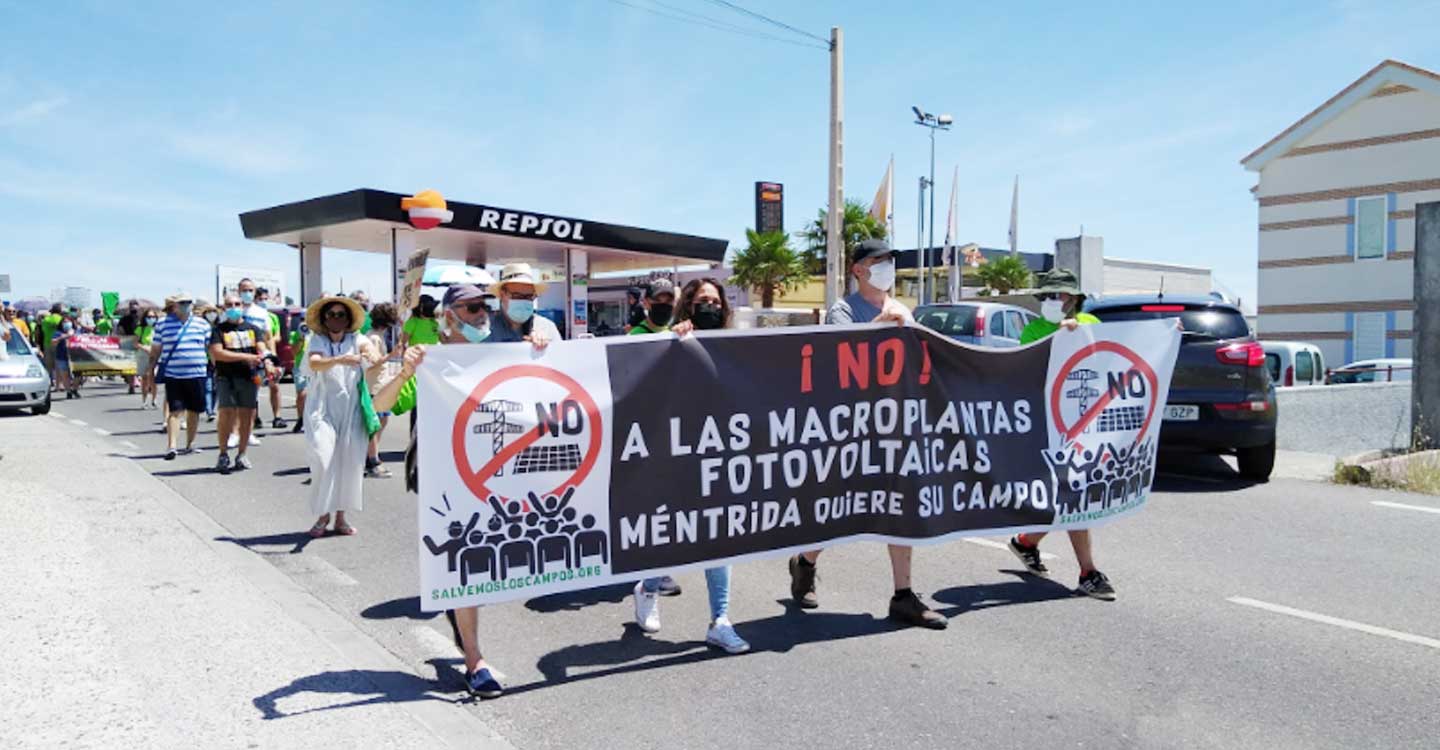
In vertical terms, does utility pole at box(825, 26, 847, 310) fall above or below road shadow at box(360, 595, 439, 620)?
above

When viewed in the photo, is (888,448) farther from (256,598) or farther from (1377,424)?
(1377,424)

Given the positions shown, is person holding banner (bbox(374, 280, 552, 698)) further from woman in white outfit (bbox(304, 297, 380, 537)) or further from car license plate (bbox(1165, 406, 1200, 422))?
car license plate (bbox(1165, 406, 1200, 422))

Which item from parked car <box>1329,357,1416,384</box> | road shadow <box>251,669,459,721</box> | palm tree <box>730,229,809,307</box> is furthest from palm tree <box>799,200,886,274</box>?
road shadow <box>251,669,459,721</box>

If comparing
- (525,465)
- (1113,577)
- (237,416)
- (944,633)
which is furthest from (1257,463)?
(237,416)

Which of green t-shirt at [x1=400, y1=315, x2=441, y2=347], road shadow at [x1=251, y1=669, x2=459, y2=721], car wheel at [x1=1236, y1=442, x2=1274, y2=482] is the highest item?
green t-shirt at [x1=400, y1=315, x2=441, y2=347]

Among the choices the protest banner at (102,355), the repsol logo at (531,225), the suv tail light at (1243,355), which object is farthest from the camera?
the repsol logo at (531,225)

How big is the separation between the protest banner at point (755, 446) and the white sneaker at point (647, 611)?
0.56 m

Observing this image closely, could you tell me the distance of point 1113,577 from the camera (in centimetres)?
609

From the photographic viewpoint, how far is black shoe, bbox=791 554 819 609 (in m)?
5.42

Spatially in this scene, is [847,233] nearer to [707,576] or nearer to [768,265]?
[768,265]

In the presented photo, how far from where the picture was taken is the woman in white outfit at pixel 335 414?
22.7 feet

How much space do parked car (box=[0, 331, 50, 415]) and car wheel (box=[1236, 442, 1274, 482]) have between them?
56.5ft

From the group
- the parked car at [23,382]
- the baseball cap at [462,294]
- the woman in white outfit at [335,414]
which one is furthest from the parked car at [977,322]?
the parked car at [23,382]

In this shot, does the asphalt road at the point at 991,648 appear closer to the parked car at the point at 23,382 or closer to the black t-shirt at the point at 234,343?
the black t-shirt at the point at 234,343
